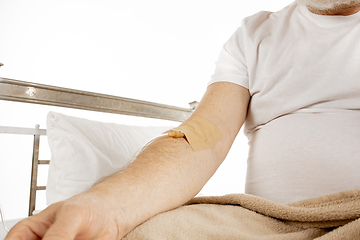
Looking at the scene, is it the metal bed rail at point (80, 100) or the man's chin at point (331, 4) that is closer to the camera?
the man's chin at point (331, 4)

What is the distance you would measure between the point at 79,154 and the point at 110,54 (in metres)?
1.33

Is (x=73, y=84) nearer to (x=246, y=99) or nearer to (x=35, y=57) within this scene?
(x=35, y=57)

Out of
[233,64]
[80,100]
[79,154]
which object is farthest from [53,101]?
[233,64]

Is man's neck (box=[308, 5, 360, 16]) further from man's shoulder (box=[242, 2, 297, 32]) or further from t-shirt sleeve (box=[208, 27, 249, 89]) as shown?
t-shirt sleeve (box=[208, 27, 249, 89])

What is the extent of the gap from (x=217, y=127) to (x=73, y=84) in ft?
5.28

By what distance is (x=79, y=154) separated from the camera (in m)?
1.10

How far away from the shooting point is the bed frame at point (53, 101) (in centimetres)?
160

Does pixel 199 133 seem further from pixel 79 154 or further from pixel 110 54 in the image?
pixel 110 54

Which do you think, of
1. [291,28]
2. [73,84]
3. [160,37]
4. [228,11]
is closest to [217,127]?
[291,28]

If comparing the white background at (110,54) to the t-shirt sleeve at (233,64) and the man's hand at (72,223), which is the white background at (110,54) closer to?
the t-shirt sleeve at (233,64)

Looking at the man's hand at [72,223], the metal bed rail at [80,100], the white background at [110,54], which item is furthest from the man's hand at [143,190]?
the white background at [110,54]

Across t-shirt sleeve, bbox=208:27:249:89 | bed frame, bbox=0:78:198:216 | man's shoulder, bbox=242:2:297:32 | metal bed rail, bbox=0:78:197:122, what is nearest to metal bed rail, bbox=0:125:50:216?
bed frame, bbox=0:78:198:216

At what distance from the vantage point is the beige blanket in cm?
34

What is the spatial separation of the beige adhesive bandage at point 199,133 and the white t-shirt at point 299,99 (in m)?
0.18
